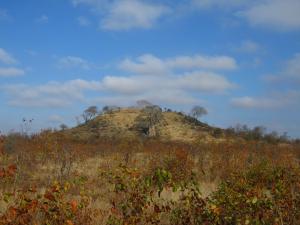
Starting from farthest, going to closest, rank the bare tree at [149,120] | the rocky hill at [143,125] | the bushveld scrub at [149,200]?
1. the bare tree at [149,120]
2. the rocky hill at [143,125]
3. the bushveld scrub at [149,200]

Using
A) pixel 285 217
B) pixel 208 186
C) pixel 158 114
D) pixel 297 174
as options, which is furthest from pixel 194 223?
pixel 158 114

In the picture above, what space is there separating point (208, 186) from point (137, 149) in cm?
1001

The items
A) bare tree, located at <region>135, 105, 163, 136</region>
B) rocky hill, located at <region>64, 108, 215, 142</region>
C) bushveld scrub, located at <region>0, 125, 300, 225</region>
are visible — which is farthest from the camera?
bare tree, located at <region>135, 105, 163, 136</region>

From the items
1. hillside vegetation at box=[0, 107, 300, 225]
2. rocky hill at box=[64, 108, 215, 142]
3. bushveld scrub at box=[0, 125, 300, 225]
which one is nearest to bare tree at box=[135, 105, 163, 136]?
rocky hill at box=[64, 108, 215, 142]

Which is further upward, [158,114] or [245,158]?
[158,114]

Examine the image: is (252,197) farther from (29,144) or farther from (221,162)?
(29,144)

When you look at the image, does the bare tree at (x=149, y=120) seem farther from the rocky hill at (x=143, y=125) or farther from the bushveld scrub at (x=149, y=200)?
the bushveld scrub at (x=149, y=200)

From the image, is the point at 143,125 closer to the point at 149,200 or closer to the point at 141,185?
the point at 149,200

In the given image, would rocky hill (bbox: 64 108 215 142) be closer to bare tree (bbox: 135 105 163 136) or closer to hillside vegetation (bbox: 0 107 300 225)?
bare tree (bbox: 135 105 163 136)

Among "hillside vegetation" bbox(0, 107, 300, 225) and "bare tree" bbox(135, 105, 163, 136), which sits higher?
"bare tree" bbox(135, 105, 163, 136)

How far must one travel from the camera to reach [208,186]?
39.0 ft

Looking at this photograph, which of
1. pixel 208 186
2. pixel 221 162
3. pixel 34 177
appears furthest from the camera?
pixel 221 162

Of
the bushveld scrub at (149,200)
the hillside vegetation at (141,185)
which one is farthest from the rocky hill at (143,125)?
the bushveld scrub at (149,200)

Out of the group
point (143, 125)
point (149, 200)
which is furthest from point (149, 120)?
point (149, 200)
